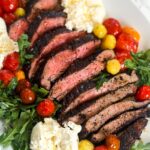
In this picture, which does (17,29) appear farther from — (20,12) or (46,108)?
(46,108)

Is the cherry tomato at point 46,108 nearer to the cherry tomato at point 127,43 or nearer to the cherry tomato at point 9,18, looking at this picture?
the cherry tomato at point 127,43

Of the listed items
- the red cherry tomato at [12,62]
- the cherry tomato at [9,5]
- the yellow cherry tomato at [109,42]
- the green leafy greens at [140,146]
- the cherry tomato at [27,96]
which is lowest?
the green leafy greens at [140,146]

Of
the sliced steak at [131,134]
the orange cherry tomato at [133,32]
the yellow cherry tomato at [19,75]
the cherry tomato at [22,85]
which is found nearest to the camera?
the sliced steak at [131,134]

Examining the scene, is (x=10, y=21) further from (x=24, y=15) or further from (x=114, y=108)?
(x=114, y=108)

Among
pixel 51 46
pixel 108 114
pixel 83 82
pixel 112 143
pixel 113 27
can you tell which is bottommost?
pixel 112 143

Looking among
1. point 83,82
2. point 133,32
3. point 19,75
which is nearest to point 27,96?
point 19,75

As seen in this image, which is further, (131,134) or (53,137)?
(131,134)

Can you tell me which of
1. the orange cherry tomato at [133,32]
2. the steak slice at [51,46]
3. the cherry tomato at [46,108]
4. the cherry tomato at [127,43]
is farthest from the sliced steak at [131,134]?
the steak slice at [51,46]

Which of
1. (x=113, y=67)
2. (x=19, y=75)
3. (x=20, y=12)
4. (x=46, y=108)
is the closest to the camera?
(x=46, y=108)
